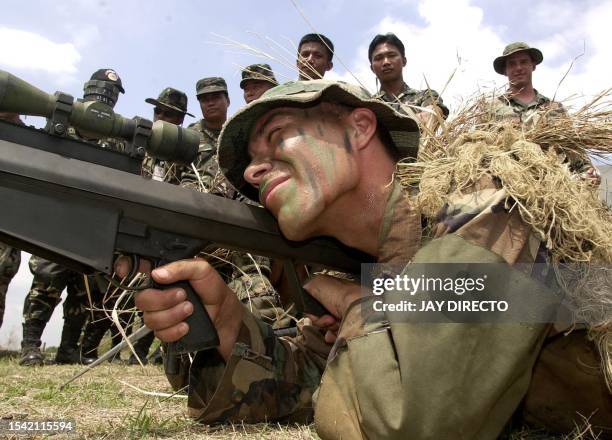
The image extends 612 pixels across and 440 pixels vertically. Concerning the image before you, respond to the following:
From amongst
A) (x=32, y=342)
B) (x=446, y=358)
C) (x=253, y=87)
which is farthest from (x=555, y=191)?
(x=32, y=342)

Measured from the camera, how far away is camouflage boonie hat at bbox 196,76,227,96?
8.48m

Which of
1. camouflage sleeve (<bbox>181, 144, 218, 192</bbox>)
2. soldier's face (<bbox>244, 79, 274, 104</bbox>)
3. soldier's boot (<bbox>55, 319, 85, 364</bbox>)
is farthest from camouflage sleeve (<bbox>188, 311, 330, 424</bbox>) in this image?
soldier's face (<bbox>244, 79, 274, 104</bbox>)

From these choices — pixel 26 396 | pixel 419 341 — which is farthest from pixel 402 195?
pixel 26 396

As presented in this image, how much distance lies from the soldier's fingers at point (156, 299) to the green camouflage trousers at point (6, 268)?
5.38 metres

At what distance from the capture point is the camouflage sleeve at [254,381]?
2.84 metres

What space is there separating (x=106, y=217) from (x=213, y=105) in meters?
6.38

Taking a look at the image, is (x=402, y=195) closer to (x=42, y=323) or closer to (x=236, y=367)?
(x=236, y=367)

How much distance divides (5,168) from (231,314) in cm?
118

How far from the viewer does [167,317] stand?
2.60 metres

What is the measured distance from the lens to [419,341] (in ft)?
6.39

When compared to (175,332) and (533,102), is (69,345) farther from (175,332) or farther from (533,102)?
Answer: (533,102)

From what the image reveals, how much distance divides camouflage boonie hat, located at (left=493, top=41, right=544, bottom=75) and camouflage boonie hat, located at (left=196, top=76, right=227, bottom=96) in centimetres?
375

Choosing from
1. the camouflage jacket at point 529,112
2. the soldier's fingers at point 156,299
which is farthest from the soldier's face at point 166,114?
the soldier's fingers at point 156,299

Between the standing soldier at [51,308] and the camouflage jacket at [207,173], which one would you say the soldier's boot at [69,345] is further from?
the camouflage jacket at [207,173]
